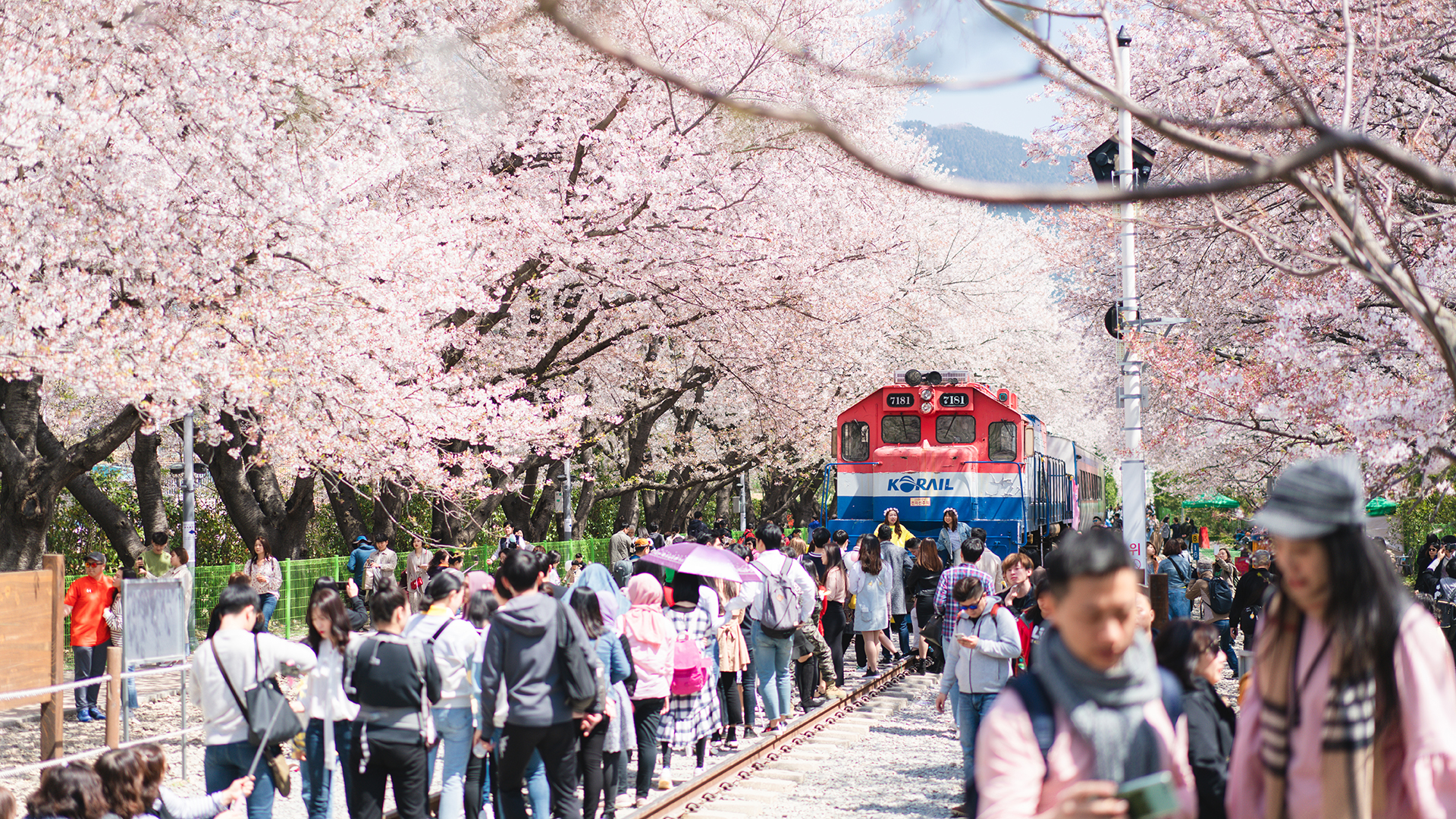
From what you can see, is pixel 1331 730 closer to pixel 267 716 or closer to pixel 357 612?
pixel 267 716

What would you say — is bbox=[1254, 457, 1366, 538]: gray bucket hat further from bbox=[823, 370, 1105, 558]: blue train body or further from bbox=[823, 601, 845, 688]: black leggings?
bbox=[823, 370, 1105, 558]: blue train body

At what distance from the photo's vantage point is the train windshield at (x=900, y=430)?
63.0 feet

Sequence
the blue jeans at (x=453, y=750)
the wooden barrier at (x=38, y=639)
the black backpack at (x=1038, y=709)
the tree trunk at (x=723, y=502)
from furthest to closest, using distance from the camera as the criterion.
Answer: the tree trunk at (x=723, y=502) → the wooden barrier at (x=38, y=639) → the blue jeans at (x=453, y=750) → the black backpack at (x=1038, y=709)

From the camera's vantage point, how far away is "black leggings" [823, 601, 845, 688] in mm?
13477

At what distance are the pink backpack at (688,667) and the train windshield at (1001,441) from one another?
10.5 metres

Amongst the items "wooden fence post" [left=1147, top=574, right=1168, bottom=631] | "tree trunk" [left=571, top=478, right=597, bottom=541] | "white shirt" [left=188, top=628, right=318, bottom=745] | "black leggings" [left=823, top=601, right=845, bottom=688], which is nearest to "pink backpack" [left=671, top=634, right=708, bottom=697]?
"white shirt" [left=188, top=628, right=318, bottom=745]

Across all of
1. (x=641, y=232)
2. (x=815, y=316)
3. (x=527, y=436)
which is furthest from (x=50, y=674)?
(x=815, y=316)

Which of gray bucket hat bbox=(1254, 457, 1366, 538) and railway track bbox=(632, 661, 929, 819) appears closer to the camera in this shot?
gray bucket hat bbox=(1254, 457, 1366, 538)

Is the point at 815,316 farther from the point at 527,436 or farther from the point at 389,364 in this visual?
the point at 389,364

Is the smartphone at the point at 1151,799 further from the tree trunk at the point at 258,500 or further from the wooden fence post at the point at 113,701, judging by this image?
the tree trunk at the point at 258,500

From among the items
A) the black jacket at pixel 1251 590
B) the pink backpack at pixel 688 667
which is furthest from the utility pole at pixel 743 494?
the pink backpack at pixel 688 667

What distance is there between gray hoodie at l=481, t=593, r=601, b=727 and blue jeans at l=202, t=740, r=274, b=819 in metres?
1.11

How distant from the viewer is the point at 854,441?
19.4 m

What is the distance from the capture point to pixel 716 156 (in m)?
17.7
